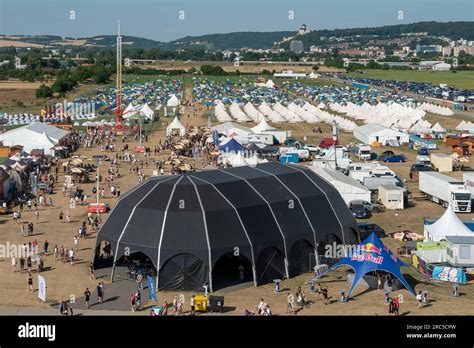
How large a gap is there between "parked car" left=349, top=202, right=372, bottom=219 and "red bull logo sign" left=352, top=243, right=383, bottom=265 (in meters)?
10.5

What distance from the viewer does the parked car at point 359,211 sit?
3253 cm

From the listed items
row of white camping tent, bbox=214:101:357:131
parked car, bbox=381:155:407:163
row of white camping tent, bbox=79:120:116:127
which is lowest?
parked car, bbox=381:155:407:163

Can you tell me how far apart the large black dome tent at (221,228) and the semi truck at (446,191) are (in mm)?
9889

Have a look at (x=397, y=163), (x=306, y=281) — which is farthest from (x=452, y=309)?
(x=397, y=163)

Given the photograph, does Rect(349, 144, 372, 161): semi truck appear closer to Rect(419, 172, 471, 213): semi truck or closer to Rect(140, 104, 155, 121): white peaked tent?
Rect(419, 172, 471, 213): semi truck

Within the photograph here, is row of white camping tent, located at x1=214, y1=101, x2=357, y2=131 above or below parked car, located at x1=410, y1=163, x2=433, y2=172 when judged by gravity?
above

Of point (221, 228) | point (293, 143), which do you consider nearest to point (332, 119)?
point (293, 143)

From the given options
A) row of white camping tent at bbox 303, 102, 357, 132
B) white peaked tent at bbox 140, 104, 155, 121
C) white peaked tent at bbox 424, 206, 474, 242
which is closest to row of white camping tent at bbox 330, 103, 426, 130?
row of white camping tent at bbox 303, 102, 357, 132

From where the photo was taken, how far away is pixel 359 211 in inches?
1283

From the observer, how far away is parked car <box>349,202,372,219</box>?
32531mm

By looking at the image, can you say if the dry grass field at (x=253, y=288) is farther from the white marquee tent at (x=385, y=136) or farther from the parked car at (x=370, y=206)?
the white marquee tent at (x=385, y=136)

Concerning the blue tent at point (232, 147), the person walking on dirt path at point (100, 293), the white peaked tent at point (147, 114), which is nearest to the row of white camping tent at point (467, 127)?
the blue tent at point (232, 147)

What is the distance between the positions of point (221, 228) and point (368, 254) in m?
4.55

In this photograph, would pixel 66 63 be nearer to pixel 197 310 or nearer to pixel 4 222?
pixel 4 222
